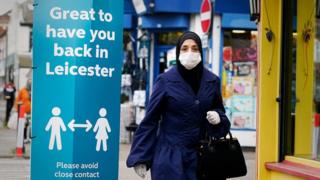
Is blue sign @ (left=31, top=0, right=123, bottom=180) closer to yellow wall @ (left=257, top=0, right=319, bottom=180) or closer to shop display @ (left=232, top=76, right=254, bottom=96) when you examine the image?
yellow wall @ (left=257, top=0, right=319, bottom=180)

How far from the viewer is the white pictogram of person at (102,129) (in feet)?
19.0

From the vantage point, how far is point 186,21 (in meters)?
16.4

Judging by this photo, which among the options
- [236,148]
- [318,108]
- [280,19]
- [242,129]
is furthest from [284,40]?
[242,129]

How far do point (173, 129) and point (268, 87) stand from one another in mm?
1959

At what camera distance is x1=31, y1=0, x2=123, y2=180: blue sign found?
571 cm

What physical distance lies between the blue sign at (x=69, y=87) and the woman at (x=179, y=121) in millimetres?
681

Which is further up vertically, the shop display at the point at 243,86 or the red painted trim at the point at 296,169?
the shop display at the point at 243,86

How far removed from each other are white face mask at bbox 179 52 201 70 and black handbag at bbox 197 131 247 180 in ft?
1.97

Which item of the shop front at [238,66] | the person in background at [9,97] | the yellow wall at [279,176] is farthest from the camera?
the person in background at [9,97]

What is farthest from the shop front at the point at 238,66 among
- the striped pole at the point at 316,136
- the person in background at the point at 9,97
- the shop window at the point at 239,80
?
the person in background at the point at 9,97

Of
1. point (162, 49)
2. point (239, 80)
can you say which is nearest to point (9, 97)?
point (162, 49)

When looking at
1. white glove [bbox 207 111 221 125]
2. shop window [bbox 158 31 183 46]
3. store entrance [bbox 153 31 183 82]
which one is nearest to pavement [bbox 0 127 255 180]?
store entrance [bbox 153 31 183 82]

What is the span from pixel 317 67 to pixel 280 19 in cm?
67

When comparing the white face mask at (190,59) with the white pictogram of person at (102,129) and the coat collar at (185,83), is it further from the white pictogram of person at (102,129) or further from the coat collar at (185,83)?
the white pictogram of person at (102,129)
